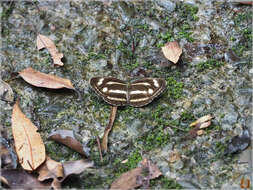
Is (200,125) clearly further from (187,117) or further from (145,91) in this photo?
(145,91)

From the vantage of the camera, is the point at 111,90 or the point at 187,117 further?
the point at 111,90

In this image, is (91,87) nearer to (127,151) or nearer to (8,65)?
(127,151)

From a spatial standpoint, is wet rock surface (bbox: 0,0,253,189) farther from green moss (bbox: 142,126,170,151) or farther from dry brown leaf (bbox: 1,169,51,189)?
dry brown leaf (bbox: 1,169,51,189)

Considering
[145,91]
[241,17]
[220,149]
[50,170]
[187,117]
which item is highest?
[241,17]

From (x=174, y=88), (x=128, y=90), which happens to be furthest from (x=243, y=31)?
(x=128, y=90)

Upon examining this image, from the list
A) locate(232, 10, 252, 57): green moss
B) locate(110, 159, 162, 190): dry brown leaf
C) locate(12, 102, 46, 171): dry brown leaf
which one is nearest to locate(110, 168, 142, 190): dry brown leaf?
locate(110, 159, 162, 190): dry brown leaf

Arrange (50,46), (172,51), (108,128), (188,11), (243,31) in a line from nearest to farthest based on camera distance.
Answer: (108,128)
(172,51)
(243,31)
(50,46)
(188,11)
